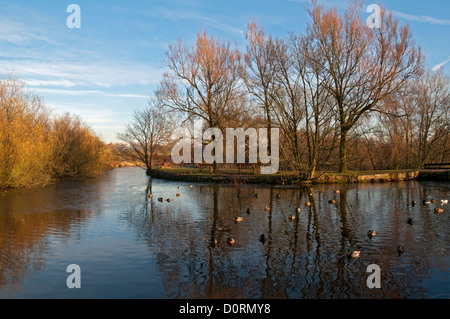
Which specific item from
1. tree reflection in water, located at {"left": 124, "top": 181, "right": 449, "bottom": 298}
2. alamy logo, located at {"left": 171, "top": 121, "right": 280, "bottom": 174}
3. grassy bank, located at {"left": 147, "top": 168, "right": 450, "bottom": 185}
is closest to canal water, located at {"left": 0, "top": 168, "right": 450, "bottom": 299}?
tree reflection in water, located at {"left": 124, "top": 181, "right": 449, "bottom": 298}

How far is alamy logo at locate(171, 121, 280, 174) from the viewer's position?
28266 millimetres

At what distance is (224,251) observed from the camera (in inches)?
334

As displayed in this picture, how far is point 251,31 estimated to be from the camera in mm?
26344

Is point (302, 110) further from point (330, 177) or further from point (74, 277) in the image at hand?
point (74, 277)

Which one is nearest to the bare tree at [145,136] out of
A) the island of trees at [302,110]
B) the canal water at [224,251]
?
the island of trees at [302,110]

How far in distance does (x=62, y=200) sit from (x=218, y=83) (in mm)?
18451

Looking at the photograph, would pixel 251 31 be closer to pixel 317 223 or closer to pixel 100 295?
pixel 317 223

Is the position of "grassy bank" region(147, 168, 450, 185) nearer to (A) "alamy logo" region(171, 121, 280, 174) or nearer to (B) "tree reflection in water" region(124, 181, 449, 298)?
(A) "alamy logo" region(171, 121, 280, 174)

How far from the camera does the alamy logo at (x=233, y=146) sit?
28.3 m

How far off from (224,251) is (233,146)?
24.2 m

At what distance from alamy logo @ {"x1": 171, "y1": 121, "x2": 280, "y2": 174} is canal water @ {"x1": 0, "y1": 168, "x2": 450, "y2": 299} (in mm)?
12861

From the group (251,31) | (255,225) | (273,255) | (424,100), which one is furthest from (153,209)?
(424,100)

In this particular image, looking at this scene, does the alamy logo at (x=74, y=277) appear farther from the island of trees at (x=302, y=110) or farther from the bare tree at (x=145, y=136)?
the bare tree at (x=145, y=136)
